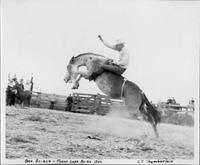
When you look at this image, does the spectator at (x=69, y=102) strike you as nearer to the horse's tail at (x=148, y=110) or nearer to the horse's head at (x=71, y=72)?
the horse's head at (x=71, y=72)

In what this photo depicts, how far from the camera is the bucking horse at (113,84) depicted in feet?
8.17

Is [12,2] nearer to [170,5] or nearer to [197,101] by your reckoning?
[170,5]

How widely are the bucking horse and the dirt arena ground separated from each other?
8 cm

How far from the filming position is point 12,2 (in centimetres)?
239

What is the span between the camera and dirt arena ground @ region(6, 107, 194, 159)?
2396mm

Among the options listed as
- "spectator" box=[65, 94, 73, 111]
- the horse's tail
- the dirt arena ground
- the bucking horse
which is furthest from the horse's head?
the horse's tail

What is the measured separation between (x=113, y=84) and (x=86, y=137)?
369 millimetres

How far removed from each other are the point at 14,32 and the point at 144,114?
94 centimetres

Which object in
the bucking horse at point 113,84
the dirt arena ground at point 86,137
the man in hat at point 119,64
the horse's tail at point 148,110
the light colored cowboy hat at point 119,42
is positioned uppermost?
the light colored cowboy hat at point 119,42

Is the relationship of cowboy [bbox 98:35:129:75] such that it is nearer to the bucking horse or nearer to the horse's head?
the bucking horse

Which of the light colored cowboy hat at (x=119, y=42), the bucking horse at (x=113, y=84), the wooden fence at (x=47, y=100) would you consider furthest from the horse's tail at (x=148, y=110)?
the wooden fence at (x=47, y=100)

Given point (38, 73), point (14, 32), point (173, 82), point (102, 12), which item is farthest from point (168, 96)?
point (14, 32)

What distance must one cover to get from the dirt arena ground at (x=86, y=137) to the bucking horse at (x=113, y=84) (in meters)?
0.08

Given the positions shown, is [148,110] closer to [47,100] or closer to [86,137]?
[86,137]
